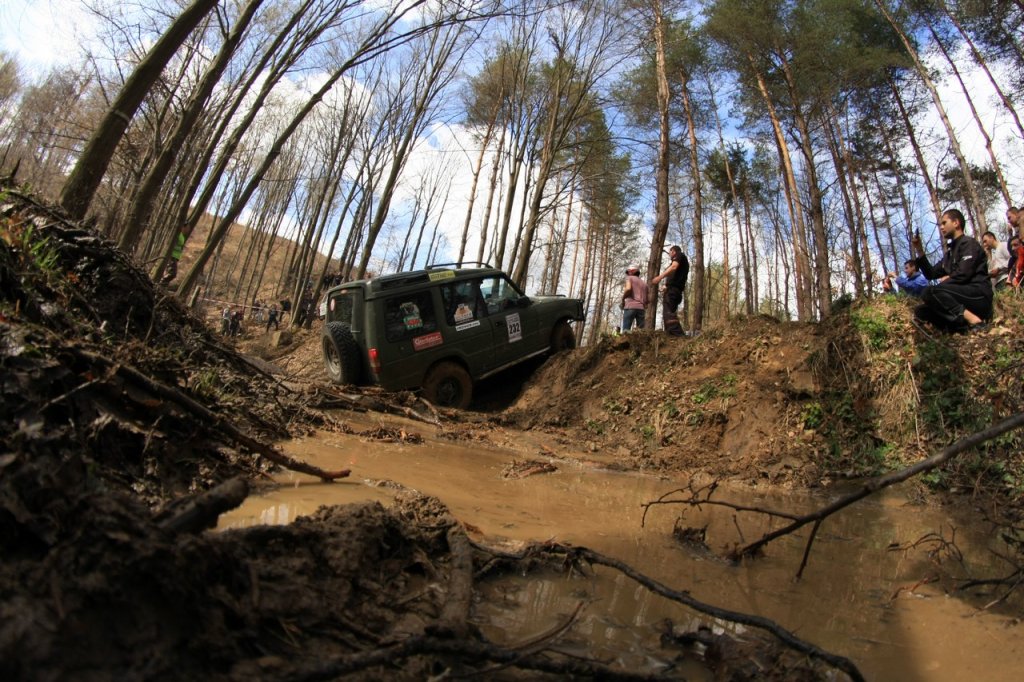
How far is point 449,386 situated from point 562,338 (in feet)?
8.40

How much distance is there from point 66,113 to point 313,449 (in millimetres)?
27605

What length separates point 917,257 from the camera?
6.92m

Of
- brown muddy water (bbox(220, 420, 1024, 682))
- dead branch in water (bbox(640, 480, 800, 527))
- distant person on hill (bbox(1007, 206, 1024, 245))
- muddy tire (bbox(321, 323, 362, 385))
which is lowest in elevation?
brown muddy water (bbox(220, 420, 1024, 682))

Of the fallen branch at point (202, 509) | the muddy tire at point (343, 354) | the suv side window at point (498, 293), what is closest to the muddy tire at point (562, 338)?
the suv side window at point (498, 293)

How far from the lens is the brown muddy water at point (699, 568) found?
2359 millimetres

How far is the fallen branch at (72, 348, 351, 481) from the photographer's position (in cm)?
313

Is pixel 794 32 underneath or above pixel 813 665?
above

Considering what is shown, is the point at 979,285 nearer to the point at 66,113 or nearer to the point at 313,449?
the point at 313,449

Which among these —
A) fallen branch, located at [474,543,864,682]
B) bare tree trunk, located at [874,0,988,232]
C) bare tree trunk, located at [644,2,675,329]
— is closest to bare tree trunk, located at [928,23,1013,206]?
bare tree trunk, located at [874,0,988,232]

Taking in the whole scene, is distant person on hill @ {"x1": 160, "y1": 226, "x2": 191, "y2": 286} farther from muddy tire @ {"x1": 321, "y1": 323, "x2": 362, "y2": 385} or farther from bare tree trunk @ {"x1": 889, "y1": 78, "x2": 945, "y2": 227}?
bare tree trunk @ {"x1": 889, "y1": 78, "x2": 945, "y2": 227}

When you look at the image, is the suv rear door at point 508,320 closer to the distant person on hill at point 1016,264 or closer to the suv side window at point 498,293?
the suv side window at point 498,293

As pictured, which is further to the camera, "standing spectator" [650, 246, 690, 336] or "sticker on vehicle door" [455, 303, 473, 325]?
"standing spectator" [650, 246, 690, 336]

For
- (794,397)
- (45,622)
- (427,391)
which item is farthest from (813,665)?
(427,391)

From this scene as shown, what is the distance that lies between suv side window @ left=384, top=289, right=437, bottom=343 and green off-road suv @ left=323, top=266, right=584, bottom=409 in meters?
0.02
